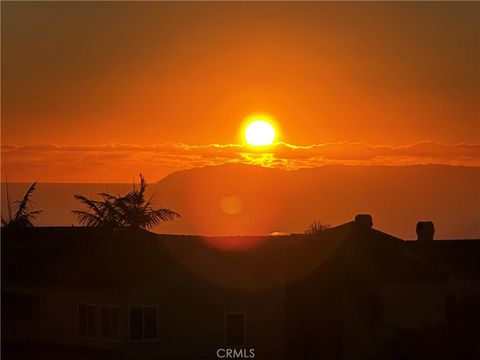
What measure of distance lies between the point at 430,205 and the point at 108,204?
9827 centimetres

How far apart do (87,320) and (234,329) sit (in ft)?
20.2

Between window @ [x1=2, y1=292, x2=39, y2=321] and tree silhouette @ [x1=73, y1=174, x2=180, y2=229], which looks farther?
tree silhouette @ [x1=73, y1=174, x2=180, y2=229]

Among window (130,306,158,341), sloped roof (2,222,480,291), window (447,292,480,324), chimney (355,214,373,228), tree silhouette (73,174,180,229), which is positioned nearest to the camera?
window (130,306,158,341)

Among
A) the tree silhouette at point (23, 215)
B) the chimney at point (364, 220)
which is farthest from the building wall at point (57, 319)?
the chimney at point (364, 220)

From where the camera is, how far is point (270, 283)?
4772 centimetres

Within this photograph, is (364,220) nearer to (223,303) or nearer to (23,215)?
(223,303)

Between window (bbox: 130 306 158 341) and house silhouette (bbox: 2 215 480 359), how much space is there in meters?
0.04

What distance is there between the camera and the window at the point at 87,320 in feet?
148

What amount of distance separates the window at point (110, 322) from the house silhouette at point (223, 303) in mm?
40

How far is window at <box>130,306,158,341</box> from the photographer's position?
145ft

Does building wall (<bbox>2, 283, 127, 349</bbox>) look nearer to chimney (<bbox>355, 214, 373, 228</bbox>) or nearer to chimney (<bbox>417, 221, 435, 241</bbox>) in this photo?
chimney (<bbox>355, 214, 373, 228</bbox>)

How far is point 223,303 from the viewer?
153ft

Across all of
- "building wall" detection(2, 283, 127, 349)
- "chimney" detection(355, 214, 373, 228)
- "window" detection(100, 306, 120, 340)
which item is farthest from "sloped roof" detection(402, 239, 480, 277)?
"building wall" detection(2, 283, 127, 349)

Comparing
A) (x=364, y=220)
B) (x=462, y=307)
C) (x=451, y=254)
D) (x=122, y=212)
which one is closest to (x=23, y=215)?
(x=122, y=212)
